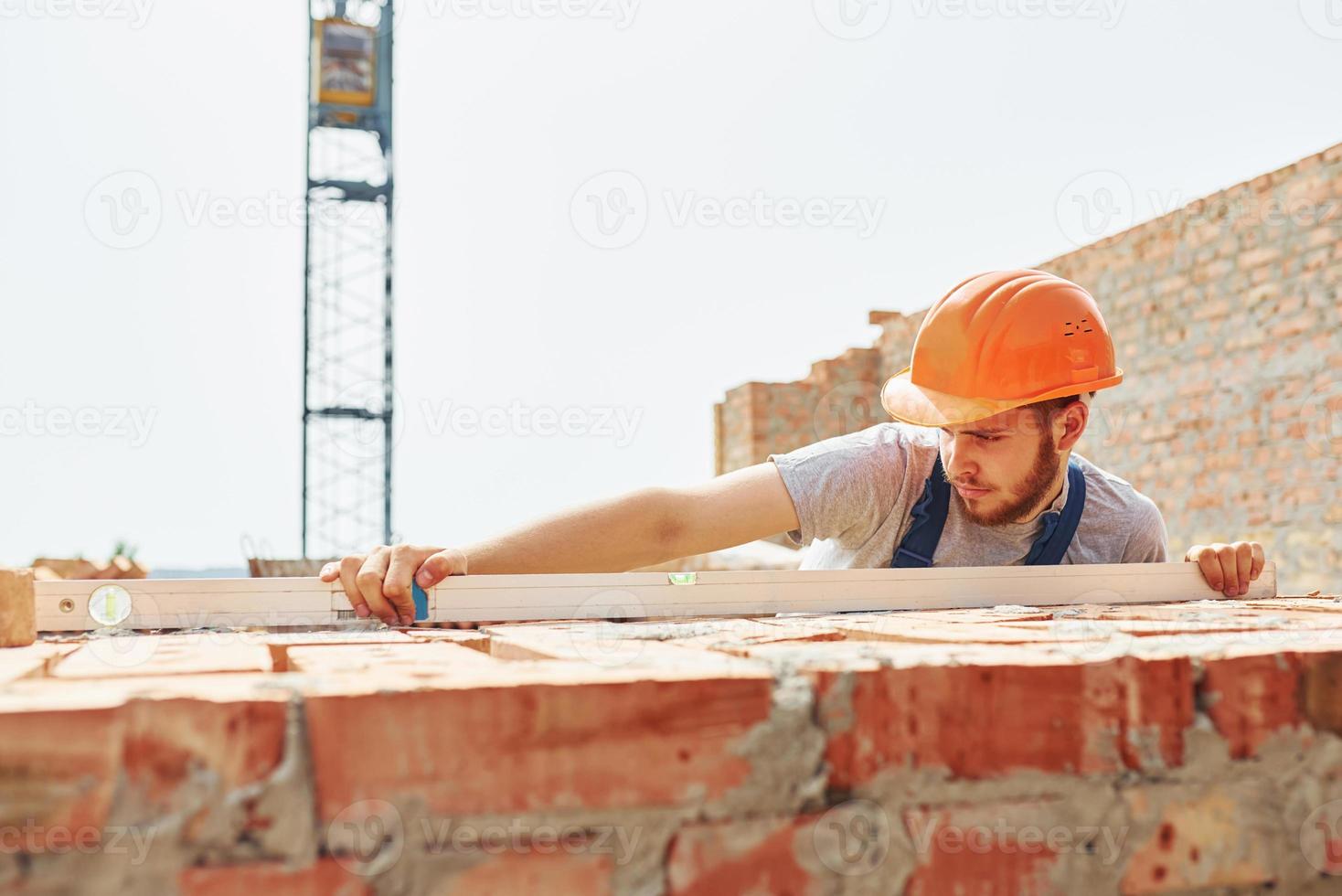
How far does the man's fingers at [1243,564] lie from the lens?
2516 millimetres

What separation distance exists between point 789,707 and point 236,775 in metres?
0.48

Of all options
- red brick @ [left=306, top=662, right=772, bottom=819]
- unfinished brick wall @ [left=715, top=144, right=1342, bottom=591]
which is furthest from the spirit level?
unfinished brick wall @ [left=715, top=144, right=1342, bottom=591]

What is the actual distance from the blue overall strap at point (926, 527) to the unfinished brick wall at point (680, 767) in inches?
67.6

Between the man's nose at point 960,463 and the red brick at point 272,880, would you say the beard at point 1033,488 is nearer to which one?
the man's nose at point 960,463

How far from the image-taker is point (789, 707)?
3.35 ft

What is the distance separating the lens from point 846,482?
2.93 m

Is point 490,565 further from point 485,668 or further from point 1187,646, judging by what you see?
point 1187,646

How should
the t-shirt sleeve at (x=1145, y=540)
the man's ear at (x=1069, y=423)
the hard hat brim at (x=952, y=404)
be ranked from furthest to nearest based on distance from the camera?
the t-shirt sleeve at (x=1145, y=540) → the man's ear at (x=1069, y=423) → the hard hat brim at (x=952, y=404)

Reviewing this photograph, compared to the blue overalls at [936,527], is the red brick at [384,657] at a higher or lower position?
lower

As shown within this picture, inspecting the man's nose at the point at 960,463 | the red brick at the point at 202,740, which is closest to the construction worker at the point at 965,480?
the man's nose at the point at 960,463

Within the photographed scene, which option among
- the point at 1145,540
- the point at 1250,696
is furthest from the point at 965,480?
the point at 1250,696

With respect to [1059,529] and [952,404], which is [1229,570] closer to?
[1059,529]

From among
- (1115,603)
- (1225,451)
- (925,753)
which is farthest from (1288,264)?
(925,753)

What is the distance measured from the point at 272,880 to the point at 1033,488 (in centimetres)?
247
